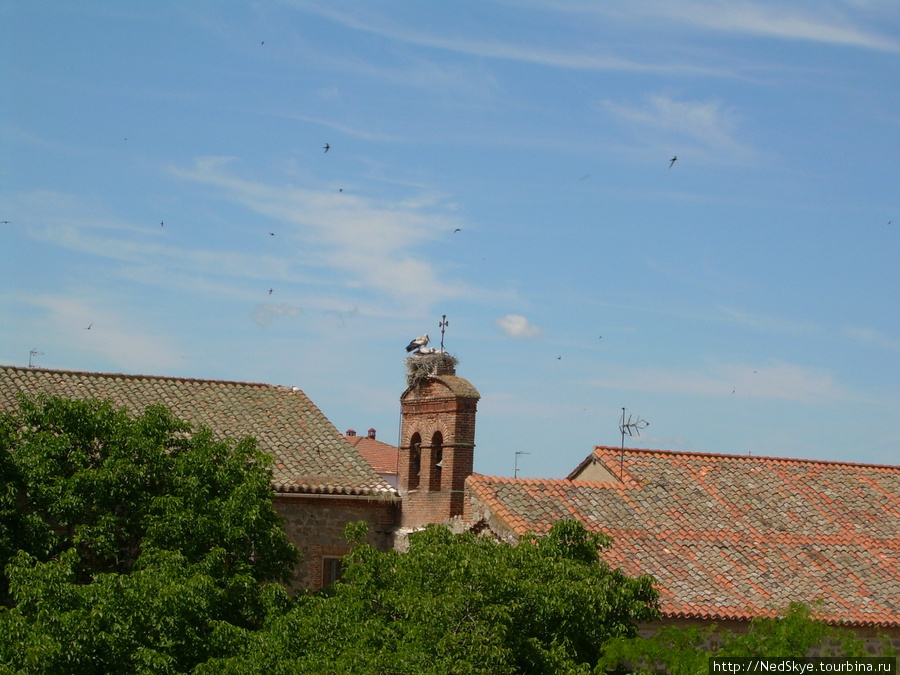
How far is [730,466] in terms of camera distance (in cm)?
1995

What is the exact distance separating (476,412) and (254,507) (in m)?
4.87

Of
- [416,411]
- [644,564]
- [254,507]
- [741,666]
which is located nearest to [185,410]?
[416,411]

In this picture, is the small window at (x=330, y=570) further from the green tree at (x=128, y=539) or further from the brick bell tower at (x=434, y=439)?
the green tree at (x=128, y=539)

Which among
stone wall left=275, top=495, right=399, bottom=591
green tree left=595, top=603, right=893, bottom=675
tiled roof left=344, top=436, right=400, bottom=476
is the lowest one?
green tree left=595, top=603, right=893, bottom=675

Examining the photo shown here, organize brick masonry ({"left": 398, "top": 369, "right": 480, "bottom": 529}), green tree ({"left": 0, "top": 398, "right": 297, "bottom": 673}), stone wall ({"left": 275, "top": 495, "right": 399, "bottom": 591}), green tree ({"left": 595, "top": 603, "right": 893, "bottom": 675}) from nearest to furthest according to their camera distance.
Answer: green tree ({"left": 595, "top": 603, "right": 893, "bottom": 675}) < green tree ({"left": 0, "top": 398, "right": 297, "bottom": 673}) < stone wall ({"left": 275, "top": 495, "right": 399, "bottom": 591}) < brick masonry ({"left": 398, "top": 369, "right": 480, "bottom": 529})

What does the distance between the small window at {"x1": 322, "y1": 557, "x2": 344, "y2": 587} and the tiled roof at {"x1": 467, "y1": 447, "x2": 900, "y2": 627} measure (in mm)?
2720

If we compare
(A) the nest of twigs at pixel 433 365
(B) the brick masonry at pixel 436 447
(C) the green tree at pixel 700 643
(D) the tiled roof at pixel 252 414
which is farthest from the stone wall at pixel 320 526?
(C) the green tree at pixel 700 643

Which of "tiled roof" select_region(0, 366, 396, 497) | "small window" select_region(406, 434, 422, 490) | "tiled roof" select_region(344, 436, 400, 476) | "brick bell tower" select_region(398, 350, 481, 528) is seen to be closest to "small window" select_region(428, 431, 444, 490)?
"brick bell tower" select_region(398, 350, 481, 528)

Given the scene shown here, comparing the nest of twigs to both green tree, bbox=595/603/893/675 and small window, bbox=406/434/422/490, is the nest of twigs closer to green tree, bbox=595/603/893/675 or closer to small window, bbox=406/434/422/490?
small window, bbox=406/434/422/490

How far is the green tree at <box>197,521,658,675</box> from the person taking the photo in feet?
40.7

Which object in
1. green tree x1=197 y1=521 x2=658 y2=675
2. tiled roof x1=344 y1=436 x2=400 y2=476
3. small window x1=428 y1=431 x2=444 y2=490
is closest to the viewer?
green tree x1=197 y1=521 x2=658 y2=675

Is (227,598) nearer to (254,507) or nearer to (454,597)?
(254,507)

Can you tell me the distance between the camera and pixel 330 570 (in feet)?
61.1

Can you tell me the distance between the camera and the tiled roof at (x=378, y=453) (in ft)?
141
